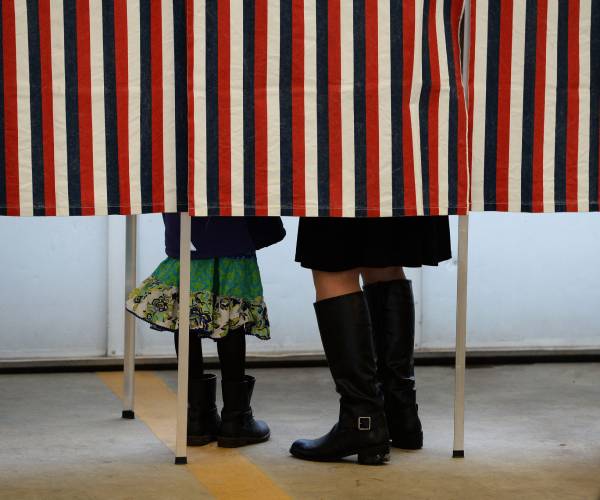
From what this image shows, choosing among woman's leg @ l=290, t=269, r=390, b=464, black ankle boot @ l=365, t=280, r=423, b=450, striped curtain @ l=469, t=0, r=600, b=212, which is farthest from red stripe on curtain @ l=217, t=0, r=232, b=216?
striped curtain @ l=469, t=0, r=600, b=212

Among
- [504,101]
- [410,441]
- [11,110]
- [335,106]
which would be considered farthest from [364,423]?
[11,110]

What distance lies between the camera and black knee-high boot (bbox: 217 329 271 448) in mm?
3376

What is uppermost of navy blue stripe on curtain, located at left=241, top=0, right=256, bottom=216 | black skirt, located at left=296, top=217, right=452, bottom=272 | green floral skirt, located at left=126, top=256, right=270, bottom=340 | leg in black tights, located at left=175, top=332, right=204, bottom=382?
navy blue stripe on curtain, located at left=241, top=0, right=256, bottom=216

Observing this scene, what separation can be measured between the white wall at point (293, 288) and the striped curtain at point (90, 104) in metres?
1.78

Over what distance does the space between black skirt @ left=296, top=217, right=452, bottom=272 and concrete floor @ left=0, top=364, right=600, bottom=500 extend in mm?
611

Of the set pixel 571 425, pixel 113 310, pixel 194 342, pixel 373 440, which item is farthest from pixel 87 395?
pixel 571 425

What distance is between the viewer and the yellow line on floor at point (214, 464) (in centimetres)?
288

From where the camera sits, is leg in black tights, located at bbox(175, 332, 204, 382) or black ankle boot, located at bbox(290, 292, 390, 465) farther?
leg in black tights, located at bbox(175, 332, 204, 382)

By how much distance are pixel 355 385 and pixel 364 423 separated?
0.38 ft

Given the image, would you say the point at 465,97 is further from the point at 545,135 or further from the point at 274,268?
the point at 274,268

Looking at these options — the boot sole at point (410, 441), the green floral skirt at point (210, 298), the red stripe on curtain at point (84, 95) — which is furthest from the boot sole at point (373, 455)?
the red stripe on curtain at point (84, 95)

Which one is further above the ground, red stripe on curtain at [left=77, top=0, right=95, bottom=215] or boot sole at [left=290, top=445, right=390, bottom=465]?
red stripe on curtain at [left=77, top=0, right=95, bottom=215]

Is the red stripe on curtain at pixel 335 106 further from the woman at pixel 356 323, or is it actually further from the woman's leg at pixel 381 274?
the woman's leg at pixel 381 274

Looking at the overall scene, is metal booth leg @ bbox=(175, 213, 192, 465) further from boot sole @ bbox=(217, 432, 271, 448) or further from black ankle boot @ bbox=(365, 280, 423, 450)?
black ankle boot @ bbox=(365, 280, 423, 450)
